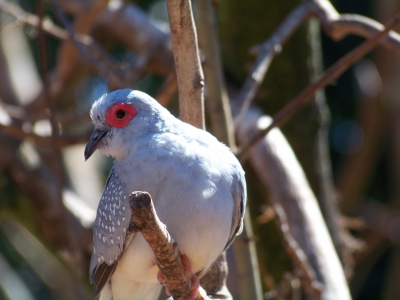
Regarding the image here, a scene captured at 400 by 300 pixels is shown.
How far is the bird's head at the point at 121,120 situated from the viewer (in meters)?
3.28

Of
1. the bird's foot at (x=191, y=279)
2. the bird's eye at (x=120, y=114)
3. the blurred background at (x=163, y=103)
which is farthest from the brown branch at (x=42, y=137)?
the bird's foot at (x=191, y=279)

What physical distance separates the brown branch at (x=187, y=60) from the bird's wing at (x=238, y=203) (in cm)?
47

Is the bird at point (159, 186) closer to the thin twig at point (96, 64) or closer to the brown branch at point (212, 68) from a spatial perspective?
the brown branch at point (212, 68)

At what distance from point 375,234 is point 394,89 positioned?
183 cm

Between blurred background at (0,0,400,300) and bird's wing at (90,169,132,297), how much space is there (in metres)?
1.14

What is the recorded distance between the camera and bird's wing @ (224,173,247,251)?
3.22m

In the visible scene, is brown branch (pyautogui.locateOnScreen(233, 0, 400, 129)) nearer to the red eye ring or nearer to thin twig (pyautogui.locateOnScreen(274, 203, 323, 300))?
thin twig (pyautogui.locateOnScreen(274, 203, 323, 300))

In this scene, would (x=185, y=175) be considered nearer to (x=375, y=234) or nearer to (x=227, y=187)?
(x=227, y=187)

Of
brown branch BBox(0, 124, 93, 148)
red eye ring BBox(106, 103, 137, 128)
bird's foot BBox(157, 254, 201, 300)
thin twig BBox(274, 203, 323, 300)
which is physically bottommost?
thin twig BBox(274, 203, 323, 300)

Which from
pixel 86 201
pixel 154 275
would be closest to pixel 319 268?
pixel 154 275

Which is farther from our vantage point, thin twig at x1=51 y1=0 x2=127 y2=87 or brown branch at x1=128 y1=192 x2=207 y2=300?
thin twig at x1=51 y1=0 x2=127 y2=87

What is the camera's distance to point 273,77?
574cm

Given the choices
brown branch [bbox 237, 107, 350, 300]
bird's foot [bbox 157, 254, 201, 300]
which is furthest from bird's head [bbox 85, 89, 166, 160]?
brown branch [bbox 237, 107, 350, 300]

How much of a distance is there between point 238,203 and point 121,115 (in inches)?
32.2
